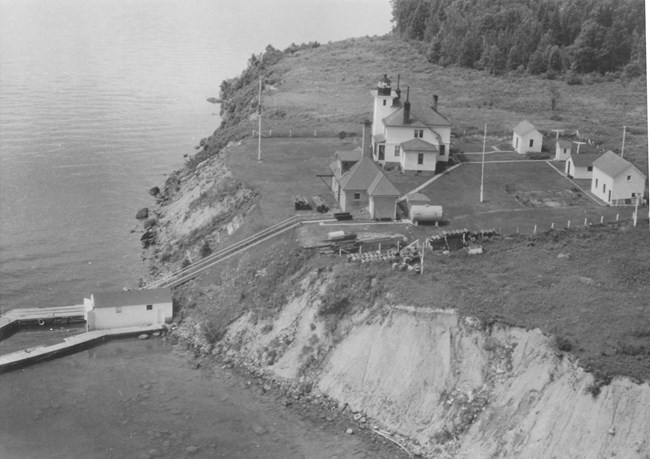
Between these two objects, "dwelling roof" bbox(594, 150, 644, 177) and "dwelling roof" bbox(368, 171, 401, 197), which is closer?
"dwelling roof" bbox(368, 171, 401, 197)

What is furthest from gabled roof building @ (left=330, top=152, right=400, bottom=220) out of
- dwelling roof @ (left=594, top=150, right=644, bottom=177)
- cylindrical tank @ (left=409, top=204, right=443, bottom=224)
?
dwelling roof @ (left=594, top=150, right=644, bottom=177)

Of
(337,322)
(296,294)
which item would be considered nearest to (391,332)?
(337,322)

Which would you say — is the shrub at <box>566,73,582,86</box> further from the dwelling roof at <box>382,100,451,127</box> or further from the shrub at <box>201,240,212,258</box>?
the shrub at <box>201,240,212,258</box>

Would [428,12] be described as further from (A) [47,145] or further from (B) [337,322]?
(B) [337,322]

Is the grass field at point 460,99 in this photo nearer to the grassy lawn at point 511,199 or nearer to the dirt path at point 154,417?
the grassy lawn at point 511,199

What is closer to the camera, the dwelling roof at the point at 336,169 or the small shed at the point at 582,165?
the dwelling roof at the point at 336,169

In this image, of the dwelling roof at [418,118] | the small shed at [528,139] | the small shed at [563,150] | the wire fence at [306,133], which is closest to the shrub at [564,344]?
the dwelling roof at [418,118]
